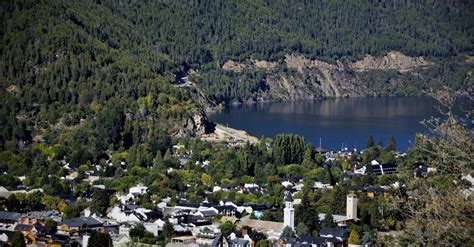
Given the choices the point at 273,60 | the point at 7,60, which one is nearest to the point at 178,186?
the point at 7,60

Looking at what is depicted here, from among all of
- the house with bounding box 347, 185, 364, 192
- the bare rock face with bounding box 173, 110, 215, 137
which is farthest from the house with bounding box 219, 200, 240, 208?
the bare rock face with bounding box 173, 110, 215, 137

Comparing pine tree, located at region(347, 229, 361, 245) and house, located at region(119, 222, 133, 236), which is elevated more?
pine tree, located at region(347, 229, 361, 245)

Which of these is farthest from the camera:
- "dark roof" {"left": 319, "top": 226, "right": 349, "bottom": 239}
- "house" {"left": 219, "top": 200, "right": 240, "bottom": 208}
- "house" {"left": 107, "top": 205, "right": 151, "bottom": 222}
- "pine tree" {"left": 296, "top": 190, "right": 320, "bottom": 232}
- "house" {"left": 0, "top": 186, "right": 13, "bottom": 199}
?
"house" {"left": 0, "top": 186, "right": 13, "bottom": 199}

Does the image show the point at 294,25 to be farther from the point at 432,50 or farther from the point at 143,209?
the point at 143,209

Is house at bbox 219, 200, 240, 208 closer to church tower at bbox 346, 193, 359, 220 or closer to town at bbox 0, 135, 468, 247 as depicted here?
town at bbox 0, 135, 468, 247

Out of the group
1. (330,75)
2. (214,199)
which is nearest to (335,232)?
(214,199)

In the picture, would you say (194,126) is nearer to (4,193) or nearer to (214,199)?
(214,199)
